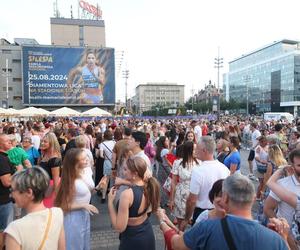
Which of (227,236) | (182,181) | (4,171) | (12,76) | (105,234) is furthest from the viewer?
(12,76)

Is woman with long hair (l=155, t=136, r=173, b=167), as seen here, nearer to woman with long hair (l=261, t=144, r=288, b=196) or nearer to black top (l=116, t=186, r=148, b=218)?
woman with long hair (l=261, t=144, r=288, b=196)

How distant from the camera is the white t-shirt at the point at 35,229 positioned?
2.26 meters

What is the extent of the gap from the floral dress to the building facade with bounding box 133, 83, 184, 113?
6025 inches

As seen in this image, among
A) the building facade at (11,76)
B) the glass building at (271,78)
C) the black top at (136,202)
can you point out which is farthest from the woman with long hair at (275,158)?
the glass building at (271,78)

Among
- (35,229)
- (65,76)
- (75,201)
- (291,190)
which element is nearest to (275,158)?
(291,190)

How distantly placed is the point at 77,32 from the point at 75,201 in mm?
91223

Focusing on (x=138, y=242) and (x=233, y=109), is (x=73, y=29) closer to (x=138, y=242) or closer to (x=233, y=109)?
(x=233, y=109)

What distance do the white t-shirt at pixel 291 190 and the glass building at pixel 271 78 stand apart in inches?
3656

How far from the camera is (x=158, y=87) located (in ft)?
532

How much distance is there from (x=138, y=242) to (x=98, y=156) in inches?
227

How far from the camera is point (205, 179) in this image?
3.87m

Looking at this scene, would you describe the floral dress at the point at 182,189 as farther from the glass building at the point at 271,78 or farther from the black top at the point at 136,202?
the glass building at the point at 271,78

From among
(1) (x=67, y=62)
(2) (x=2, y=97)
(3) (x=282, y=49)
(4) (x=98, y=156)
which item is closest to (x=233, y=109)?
(3) (x=282, y=49)

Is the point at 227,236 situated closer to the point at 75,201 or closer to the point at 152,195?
the point at 152,195
